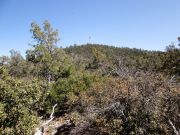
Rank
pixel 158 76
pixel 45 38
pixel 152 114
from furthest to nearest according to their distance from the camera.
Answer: pixel 45 38 → pixel 158 76 → pixel 152 114

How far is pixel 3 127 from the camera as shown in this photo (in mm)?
16188

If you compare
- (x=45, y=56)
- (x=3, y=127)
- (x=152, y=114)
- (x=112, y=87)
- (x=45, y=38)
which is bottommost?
(x=3, y=127)

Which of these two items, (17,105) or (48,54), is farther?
(48,54)

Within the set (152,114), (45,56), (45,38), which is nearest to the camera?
(152,114)

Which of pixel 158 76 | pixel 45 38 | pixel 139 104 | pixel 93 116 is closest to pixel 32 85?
pixel 93 116

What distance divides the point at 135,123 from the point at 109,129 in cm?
160

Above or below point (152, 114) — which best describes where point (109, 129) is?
below

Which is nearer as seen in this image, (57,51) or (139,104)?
(139,104)

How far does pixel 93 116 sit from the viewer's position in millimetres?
16906

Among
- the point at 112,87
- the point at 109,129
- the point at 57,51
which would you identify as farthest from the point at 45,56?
the point at 109,129

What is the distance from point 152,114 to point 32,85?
761 centimetres

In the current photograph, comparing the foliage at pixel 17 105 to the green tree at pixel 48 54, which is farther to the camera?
the green tree at pixel 48 54

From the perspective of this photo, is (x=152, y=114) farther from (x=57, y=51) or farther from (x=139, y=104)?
(x=57, y=51)

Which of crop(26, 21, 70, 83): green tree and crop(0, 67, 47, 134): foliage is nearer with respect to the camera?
crop(0, 67, 47, 134): foliage
